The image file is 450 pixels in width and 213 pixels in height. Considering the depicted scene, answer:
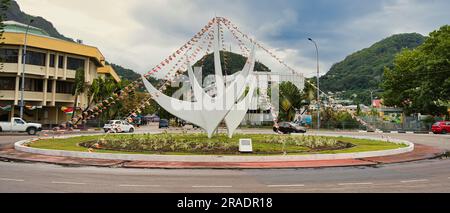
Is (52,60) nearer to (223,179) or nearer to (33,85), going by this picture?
(33,85)

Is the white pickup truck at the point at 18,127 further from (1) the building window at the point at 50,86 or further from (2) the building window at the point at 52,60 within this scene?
(2) the building window at the point at 52,60

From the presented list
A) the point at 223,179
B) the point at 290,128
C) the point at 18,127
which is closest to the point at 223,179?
the point at 223,179

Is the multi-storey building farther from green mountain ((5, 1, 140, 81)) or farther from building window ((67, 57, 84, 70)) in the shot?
green mountain ((5, 1, 140, 81))

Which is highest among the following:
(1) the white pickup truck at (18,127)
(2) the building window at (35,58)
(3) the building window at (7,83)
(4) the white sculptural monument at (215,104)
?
(2) the building window at (35,58)

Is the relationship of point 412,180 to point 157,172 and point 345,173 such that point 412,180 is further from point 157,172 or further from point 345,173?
point 157,172

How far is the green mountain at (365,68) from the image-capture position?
124875 mm

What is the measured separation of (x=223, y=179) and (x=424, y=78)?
1633 inches

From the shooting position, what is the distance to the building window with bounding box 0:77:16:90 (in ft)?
143

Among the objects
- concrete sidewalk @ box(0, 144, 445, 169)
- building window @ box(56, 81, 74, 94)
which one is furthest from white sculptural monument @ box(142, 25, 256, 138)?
building window @ box(56, 81, 74, 94)

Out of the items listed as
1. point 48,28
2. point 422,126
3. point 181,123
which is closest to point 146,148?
point 422,126

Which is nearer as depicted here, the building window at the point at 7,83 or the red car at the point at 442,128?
the red car at the point at 442,128

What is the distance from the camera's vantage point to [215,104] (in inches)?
843

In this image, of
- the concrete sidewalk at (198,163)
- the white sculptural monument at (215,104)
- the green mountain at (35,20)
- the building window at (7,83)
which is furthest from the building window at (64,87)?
the green mountain at (35,20)

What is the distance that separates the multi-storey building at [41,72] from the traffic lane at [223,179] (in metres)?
32.8
